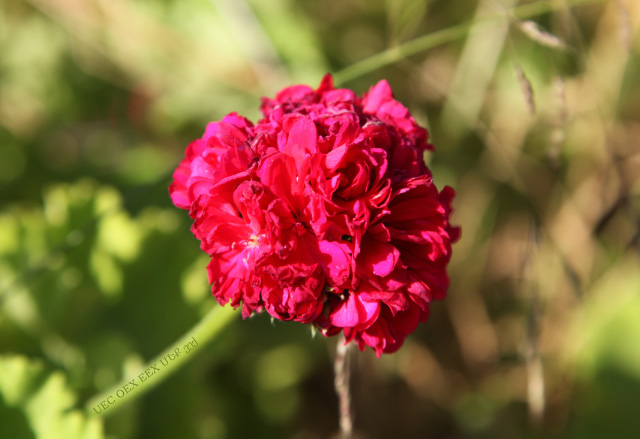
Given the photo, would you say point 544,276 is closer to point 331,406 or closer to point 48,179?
point 331,406

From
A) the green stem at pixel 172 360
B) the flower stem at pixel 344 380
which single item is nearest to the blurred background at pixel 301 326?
the green stem at pixel 172 360

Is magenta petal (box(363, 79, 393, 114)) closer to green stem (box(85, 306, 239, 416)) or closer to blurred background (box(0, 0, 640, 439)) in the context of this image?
blurred background (box(0, 0, 640, 439))

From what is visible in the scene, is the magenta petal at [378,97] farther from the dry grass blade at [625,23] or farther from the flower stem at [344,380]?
the dry grass blade at [625,23]

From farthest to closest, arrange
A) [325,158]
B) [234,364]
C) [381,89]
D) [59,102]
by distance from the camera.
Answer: [59,102], [234,364], [381,89], [325,158]

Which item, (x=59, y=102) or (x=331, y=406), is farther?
(x=59, y=102)

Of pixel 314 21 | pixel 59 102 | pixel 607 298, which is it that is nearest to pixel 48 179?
pixel 59 102

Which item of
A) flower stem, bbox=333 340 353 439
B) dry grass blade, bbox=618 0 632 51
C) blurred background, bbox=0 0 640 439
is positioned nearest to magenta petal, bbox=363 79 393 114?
blurred background, bbox=0 0 640 439
